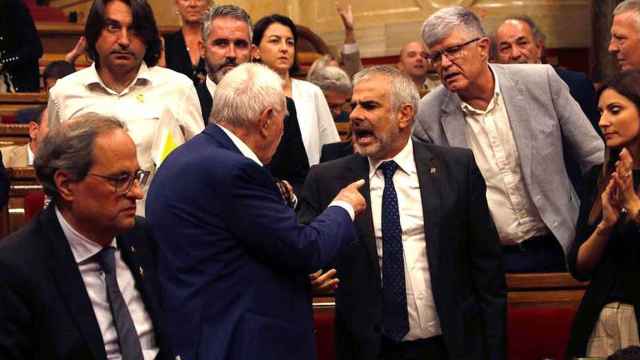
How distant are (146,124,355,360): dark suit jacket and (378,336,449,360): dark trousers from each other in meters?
0.47

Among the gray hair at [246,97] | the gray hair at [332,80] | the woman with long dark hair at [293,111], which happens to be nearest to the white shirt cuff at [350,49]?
the gray hair at [332,80]

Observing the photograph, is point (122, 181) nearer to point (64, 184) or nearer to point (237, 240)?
point (64, 184)

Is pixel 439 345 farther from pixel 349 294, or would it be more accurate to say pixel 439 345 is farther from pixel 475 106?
pixel 475 106

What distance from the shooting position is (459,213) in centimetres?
434

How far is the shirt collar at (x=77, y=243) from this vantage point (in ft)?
11.0

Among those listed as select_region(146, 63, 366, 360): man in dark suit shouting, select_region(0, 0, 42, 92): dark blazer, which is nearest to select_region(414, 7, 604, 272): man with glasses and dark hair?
select_region(146, 63, 366, 360): man in dark suit shouting

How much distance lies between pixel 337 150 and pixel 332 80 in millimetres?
1320

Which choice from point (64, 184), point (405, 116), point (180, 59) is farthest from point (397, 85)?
point (180, 59)

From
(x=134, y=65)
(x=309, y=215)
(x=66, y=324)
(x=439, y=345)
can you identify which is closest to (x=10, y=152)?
(x=134, y=65)

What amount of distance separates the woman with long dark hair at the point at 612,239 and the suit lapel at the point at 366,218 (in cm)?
71

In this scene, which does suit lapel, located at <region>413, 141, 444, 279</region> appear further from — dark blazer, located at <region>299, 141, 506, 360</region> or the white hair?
A: the white hair

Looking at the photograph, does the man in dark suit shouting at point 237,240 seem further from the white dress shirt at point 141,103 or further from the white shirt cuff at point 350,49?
the white shirt cuff at point 350,49

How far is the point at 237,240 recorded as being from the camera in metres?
3.77

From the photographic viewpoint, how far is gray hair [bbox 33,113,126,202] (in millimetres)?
3344
